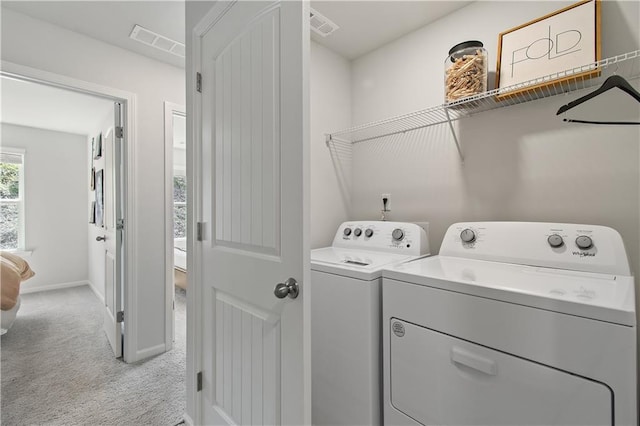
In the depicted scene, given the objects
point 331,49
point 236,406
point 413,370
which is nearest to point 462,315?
point 413,370

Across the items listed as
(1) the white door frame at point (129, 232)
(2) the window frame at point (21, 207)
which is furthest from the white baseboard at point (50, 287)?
(1) the white door frame at point (129, 232)

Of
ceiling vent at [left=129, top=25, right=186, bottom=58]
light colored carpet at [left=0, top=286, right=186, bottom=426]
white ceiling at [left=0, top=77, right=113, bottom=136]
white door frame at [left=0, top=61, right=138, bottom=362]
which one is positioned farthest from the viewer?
white ceiling at [left=0, top=77, right=113, bottom=136]

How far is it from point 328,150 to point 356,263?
1042mm

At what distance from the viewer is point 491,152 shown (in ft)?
5.25

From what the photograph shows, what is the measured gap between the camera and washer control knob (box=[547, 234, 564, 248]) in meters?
1.20

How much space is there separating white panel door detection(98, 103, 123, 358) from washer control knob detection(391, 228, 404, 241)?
2085 mm

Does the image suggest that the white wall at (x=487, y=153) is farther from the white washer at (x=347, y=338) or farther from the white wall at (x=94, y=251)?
the white wall at (x=94, y=251)

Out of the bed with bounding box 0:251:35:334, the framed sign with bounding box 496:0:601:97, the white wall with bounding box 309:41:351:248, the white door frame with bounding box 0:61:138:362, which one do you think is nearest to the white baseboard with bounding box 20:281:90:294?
the bed with bounding box 0:251:35:334

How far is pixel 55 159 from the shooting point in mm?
4406

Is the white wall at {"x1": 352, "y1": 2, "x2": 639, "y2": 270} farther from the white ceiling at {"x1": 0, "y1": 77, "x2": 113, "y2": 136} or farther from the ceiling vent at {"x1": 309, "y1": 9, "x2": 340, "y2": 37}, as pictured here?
the white ceiling at {"x1": 0, "y1": 77, "x2": 113, "y2": 136}

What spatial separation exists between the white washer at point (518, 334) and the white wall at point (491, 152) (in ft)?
0.75

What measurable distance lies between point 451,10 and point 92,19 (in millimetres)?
2250

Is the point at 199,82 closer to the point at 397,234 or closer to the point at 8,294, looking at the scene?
the point at 397,234

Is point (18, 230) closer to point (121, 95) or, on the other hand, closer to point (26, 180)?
point (26, 180)
